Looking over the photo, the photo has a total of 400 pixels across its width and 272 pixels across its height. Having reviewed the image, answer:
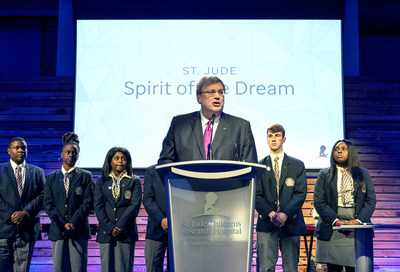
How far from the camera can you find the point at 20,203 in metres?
4.07

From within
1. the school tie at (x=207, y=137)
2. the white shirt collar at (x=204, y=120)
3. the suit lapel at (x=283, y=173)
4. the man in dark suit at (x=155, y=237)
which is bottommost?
the man in dark suit at (x=155, y=237)

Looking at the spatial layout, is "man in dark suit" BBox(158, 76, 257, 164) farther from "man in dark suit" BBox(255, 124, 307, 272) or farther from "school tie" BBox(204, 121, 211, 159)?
"man in dark suit" BBox(255, 124, 307, 272)

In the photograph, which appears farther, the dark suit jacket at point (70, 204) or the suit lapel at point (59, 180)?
the suit lapel at point (59, 180)

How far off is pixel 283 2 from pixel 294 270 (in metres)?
3.81

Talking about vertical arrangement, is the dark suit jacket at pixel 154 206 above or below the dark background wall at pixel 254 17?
below

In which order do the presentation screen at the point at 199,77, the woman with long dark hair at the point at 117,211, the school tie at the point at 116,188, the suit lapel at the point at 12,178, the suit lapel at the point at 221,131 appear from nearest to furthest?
the suit lapel at the point at 221,131 < the woman with long dark hair at the point at 117,211 < the school tie at the point at 116,188 < the suit lapel at the point at 12,178 < the presentation screen at the point at 199,77

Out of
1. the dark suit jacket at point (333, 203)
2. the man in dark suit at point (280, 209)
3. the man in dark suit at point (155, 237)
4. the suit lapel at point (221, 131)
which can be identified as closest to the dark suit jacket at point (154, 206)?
the man in dark suit at point (155, 237)

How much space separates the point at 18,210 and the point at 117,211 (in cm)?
89

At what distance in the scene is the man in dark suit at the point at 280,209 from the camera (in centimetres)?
366

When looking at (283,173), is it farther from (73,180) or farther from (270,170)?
(73,180)

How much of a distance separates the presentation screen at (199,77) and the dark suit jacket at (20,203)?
1480 millimetres

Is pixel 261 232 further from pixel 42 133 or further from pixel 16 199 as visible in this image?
pixel 42 133

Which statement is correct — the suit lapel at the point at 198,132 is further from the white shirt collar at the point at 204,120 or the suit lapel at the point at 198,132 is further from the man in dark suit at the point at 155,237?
the man in dark suit at the point at 155,237

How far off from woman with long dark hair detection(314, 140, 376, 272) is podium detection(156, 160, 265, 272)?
2080mm
